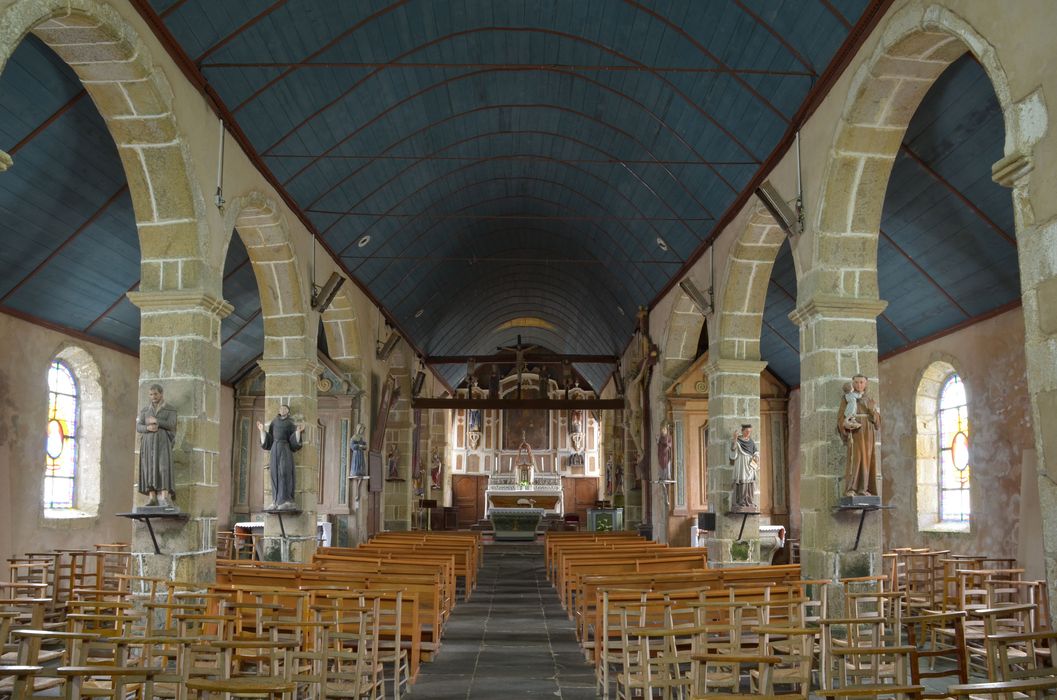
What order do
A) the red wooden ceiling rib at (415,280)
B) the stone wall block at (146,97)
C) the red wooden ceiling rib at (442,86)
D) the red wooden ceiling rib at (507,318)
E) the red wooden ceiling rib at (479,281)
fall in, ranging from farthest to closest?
the red wooden ceiling rib at (507,318) → the red wooden ceiling rib at (479,281) → the red wooden ceiling rib at (415,280) → the red wooden ceiling rib at (442,86) → the stone wall block at (146,97)

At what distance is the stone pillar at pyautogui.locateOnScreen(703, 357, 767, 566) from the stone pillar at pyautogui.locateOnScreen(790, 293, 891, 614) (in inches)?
169

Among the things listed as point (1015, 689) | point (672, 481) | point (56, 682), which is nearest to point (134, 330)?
point (672, 481)

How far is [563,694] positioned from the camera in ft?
27.9

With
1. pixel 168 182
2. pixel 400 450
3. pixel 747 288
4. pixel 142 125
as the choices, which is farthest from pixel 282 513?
pixel 400 450

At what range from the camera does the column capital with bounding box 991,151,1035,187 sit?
6.06 meters

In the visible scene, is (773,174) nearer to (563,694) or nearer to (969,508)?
(969,508)

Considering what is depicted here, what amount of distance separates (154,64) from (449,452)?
101 ft

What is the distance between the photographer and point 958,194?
1120cm

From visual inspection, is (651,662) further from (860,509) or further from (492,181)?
(492,181)

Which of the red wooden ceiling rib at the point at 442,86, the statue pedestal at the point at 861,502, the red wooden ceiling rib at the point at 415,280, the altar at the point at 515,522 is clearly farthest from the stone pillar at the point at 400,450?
the statue pedestal at the point at 861,502

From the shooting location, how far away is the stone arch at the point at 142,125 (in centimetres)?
804

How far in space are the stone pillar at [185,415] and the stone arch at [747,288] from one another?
6.96 metres

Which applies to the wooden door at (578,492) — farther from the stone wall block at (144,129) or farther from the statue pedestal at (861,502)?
the stone wall block at (144,129)

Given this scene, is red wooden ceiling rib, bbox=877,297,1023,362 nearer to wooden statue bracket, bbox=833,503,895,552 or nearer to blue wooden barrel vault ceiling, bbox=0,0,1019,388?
blue wooden barrel vault ceiling, bbox=0,0,1019,388
